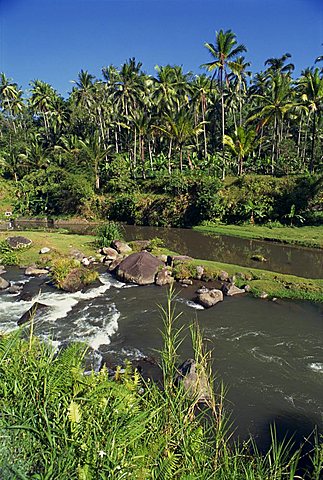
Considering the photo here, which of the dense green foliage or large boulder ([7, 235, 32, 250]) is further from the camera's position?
the dense green foliage

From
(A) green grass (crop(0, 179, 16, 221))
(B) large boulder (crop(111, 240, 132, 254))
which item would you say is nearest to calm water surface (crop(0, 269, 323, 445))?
(B) large boulder (crop(111, 240, 132, 254))

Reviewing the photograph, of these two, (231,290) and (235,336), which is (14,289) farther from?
(235,336)

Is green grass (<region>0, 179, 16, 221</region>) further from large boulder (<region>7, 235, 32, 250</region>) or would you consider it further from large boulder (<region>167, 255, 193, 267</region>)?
large boulder (<region>167, 255, 193, 267</region>)

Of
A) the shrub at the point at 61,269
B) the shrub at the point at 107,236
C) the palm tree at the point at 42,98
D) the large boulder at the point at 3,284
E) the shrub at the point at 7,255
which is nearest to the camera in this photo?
the large boulder at the point at 3,284

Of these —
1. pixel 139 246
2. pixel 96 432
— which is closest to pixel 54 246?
pixel 139 246

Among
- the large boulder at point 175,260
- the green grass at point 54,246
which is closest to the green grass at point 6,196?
the green grass at point 54,246

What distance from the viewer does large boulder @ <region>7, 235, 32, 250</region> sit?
23.1 m

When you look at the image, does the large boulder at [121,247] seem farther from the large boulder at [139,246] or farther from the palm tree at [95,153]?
the palm tree at [95,153]

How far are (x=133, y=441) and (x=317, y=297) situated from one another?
14.3 metres

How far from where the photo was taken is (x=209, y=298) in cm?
1548

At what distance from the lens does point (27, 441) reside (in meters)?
3.26

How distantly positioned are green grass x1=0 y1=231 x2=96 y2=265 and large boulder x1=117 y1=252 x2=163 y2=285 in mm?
4620

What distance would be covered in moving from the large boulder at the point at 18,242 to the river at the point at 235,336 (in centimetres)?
508

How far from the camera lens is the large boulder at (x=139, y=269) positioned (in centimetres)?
1828
